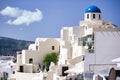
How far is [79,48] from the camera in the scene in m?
21.4

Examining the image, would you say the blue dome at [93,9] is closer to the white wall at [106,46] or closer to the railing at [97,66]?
the white wall at [106,46]

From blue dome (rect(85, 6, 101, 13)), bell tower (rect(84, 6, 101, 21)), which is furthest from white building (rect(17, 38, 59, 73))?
blue dome (rect(85, 6, 101, 13))

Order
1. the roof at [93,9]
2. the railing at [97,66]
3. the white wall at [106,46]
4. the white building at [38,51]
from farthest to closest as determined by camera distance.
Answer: the white building at [38,51] < the roof at [93,9] < the white wall at [106,46] < the railing at [97,66]

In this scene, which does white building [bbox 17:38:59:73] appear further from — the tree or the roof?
the roof

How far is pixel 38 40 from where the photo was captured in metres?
29.6

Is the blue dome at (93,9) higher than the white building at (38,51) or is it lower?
higher

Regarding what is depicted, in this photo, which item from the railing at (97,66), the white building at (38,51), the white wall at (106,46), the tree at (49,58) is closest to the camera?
the railing at (97,66)

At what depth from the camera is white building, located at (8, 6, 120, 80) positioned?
44.0 feet

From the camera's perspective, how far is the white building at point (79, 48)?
44.0 ft

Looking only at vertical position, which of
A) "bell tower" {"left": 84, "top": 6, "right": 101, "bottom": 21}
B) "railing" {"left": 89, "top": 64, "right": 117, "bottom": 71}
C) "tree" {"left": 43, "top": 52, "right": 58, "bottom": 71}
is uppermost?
"bell tower" {"left": 84, "top": 6, "right": 101, "bottom": 21}

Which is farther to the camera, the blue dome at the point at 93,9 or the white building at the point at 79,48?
the blue dome at the point at 93,9

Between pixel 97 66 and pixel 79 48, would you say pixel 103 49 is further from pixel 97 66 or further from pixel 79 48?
pixel 79 48

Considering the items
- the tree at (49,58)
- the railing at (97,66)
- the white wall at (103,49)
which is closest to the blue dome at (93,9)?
the tree at (49,58)

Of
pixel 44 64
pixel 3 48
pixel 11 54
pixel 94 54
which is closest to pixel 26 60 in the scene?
pixel 44 64
